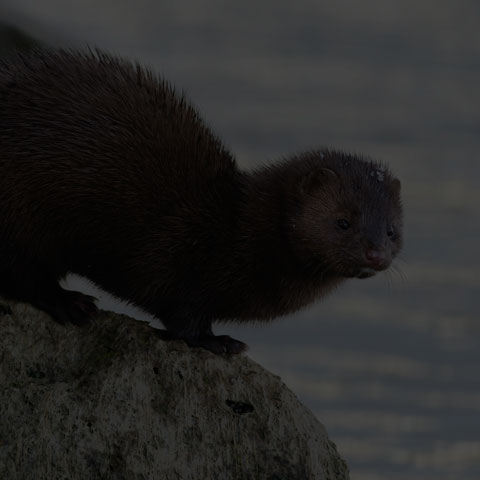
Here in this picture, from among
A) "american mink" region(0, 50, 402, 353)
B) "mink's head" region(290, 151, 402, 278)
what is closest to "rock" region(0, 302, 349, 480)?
"american mink" region(0, 50, 402, 353)

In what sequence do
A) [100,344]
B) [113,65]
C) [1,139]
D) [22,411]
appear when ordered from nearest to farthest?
[22,411]
[100,344]
[1,139]
[113,65]

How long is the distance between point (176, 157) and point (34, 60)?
5.24ft

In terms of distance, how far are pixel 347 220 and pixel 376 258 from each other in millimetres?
463

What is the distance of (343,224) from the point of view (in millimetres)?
8711

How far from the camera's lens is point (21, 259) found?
877cm

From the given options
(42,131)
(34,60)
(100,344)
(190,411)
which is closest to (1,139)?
(42,131)

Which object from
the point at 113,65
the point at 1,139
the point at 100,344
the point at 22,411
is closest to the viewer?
the point at 22,411

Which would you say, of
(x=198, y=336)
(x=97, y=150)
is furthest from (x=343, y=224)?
(x=97, y=150)

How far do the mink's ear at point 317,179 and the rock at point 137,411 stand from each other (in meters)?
1.57

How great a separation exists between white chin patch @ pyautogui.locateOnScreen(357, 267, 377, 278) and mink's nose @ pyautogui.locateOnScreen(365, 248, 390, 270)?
12 cm

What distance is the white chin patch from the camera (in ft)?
28.3

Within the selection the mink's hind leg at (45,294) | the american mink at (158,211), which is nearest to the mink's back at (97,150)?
the american mink at (158,211)

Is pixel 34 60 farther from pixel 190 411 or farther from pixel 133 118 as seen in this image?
pixel 190 411

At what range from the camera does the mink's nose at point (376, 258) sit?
8453mm
